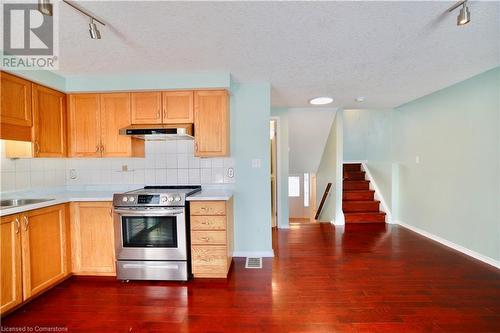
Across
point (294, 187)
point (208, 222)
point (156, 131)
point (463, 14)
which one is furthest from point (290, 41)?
point (294, 187)

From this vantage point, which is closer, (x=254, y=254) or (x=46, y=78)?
(x=46, y=78)

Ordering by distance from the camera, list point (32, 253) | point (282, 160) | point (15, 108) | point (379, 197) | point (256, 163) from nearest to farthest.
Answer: point (32, 253), point (15, 108), point (256, 163), point (282, 160), point (379, 197)

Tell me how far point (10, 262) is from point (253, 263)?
7.48 feet

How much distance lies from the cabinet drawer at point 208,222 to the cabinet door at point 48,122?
1.79 meters

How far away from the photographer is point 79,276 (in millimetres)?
2613

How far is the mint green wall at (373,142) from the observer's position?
4.85m

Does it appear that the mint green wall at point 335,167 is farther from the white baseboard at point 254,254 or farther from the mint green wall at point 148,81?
the mint green wall at point 148,81

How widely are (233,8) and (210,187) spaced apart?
2.06 m

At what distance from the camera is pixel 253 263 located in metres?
2.91

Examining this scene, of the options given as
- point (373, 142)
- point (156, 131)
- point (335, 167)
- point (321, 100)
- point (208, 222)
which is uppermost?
point (321, 100)

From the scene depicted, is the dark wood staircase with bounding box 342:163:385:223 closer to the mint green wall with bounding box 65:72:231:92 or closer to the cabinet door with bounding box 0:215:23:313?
the mint green wall with bounding box 65:72:231:92

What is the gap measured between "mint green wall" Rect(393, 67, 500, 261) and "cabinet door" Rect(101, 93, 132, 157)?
170 inches

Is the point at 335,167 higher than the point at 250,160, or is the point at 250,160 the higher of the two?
the point at 250,160

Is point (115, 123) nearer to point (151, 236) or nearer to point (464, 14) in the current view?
point (151, 236)
